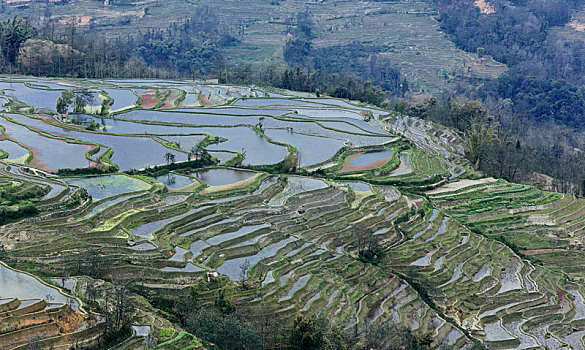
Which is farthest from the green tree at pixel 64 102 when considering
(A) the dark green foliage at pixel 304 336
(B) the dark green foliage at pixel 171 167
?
(A) the dark green foliage at pixel 304 336

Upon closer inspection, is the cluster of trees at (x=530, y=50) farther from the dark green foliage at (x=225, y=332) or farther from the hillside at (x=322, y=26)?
the dark green foliage at (x=225, y=332)

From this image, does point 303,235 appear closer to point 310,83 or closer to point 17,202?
point 17,202

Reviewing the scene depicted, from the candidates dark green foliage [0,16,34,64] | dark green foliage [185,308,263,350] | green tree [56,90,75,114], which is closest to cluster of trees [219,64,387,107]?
dark green foliage [0,16,34,64]

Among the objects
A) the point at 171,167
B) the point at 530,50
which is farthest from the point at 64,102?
the point at 530,50

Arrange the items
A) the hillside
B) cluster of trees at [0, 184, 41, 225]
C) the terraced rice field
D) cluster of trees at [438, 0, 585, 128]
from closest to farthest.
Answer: the terraced rice field, cluster of trees at [0, 184, 41, 225], cluster of trees at [438, 0, 585, 128], the hillside

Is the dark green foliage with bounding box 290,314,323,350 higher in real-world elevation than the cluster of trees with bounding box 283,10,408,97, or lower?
higher

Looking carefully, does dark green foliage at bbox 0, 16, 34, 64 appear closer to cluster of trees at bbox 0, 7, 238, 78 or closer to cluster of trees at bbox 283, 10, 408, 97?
cluster of trees at bbox 0, 7, 238, 78

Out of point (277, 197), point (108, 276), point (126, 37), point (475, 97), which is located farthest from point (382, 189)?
point (126, 37)

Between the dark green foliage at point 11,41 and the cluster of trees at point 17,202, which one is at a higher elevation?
the dark green foliage at point 11,41
